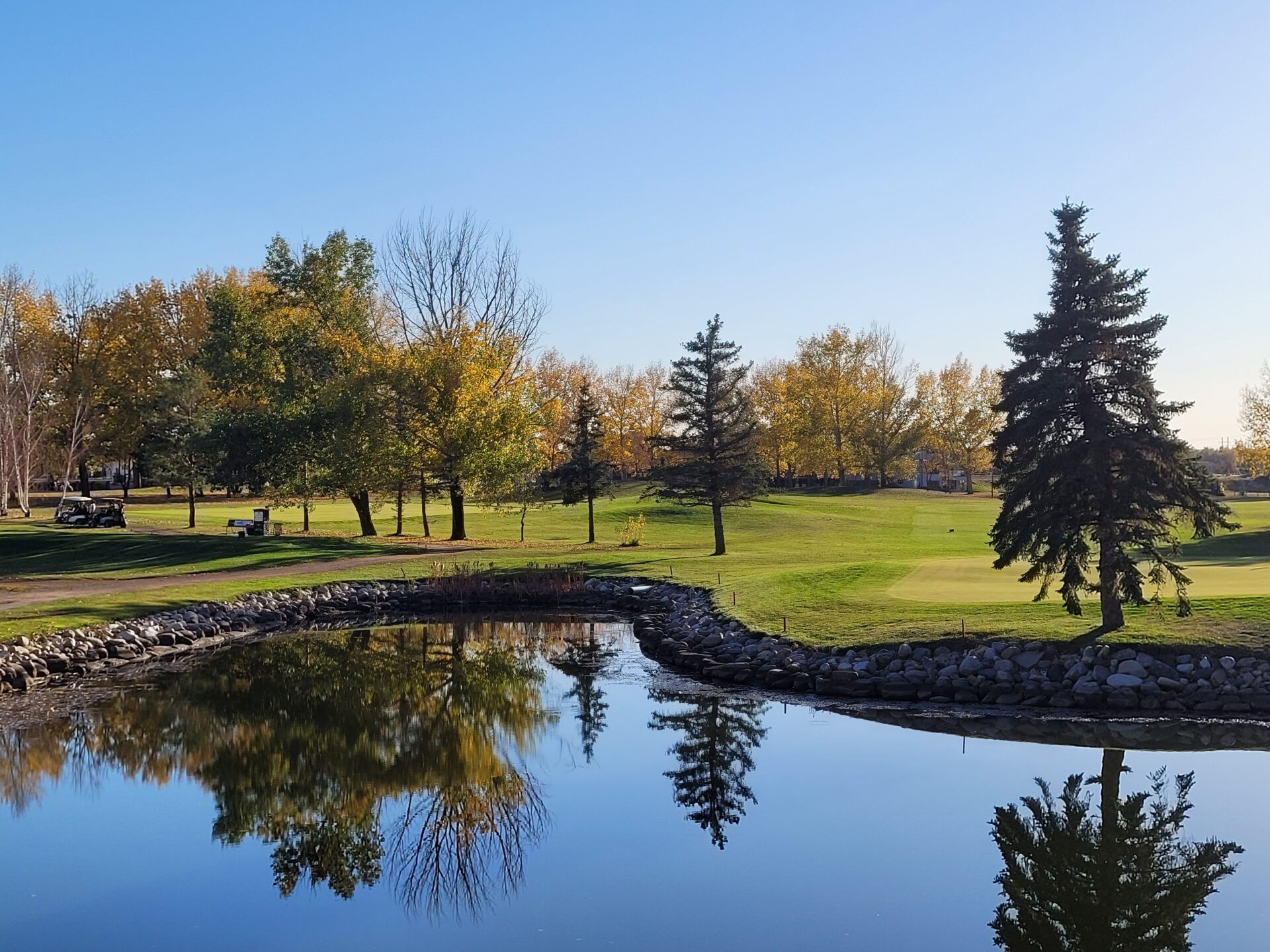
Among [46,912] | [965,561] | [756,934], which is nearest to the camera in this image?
[756,934]

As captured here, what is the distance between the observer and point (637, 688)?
68.4 ft

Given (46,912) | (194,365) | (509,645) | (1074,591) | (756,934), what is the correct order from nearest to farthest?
(756,934), (46,912), (1074,591), (509,645), (194,365)

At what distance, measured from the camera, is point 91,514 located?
50625 millimetres

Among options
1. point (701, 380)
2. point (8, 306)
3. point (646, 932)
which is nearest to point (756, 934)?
point (646, 932)

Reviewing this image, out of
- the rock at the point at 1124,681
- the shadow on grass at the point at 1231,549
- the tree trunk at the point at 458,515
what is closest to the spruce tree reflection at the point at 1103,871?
the rock at the point at 1124,681

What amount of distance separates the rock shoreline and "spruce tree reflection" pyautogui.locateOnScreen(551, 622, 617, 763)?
122 cm

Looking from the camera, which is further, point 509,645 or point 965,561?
point 965,561

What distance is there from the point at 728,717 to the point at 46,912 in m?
10.5

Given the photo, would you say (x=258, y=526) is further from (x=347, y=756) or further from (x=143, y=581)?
(x=347, y=756)

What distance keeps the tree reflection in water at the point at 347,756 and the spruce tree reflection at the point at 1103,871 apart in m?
5.01

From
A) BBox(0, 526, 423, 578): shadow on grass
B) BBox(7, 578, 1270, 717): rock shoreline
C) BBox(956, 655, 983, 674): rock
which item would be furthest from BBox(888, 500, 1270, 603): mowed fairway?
BBox(0, 526, 423, 578): shadow on grass

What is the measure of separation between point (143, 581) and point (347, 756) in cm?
1962

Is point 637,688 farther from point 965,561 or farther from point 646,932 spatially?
point 965,561

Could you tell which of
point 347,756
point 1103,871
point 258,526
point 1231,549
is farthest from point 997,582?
point 258,526
